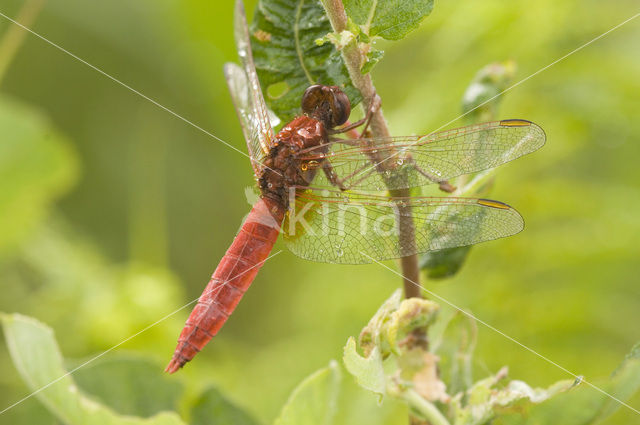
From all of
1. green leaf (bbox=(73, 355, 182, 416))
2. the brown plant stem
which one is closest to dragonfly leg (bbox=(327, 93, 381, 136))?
the brown plant stem

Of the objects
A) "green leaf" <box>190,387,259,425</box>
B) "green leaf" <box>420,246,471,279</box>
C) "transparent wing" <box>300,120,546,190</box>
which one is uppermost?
"transparent wing" <box>300,120,546,190</box>

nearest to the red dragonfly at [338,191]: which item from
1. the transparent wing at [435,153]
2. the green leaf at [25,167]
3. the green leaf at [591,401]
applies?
the transparent wing at [435,153]

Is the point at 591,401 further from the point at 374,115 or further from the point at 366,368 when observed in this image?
the point at 374,115

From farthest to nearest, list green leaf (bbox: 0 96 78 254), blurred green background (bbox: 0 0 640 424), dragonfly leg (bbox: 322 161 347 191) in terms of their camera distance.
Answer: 1. green leaf (bbox: 0 96 78 254)
2. blurred green background (bbox: 0 0 640 424)
3. dragonfly leg (bbox: 322 161 347 191)

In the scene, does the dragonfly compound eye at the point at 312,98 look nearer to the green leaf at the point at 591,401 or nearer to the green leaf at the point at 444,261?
the green leaf at the point at 444,261

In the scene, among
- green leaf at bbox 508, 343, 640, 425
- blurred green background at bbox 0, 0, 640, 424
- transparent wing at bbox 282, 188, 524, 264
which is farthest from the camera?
blurred green background at bbox 0, 0, 640, 424

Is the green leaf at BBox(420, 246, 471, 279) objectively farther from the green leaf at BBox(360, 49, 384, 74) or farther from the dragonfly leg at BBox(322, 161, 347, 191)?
the green leaf at BBox(360, 49, 384, 74)

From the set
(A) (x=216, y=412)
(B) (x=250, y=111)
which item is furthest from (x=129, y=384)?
(B) (x=250, y=111)
